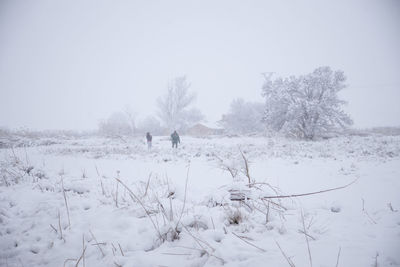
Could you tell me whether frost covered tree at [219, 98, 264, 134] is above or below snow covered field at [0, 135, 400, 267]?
above

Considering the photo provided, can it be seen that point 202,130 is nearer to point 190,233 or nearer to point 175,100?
point 175,100

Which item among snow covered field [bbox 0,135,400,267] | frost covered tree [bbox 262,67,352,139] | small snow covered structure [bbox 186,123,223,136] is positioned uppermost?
frost covered tree [bbox 262,67,352,139]

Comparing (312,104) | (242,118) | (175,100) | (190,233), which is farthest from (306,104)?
(242,118)

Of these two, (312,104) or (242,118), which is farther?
(242,118)

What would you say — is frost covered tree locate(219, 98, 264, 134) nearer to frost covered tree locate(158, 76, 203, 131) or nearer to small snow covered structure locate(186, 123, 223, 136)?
small snow covered structure locate(186, 123, 223, 136)

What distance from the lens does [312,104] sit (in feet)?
57.8

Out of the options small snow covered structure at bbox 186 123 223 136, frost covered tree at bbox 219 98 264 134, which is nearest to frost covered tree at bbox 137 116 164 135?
small snow covered structure at bbox 186 123 223 136

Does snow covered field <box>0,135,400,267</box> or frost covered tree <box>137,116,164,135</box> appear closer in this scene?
snow covered field <box>0,135,400,267</box>

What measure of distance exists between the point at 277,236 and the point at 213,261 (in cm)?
73

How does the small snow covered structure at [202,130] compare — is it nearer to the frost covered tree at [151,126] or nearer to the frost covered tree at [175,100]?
the frost covered tree at [175,100]

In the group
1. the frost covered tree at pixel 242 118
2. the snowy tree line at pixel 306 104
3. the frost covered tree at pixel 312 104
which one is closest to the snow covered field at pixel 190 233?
the snowy tree line at pixel 306 104

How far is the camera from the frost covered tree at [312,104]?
1833cm

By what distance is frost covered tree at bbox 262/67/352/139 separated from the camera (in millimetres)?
18328

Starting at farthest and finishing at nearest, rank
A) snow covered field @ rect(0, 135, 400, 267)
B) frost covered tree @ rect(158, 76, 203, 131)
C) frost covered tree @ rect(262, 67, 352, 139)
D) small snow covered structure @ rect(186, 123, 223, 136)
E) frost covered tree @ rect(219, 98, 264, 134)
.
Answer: small snow covered structure @ rect(186, 123, 223, 136)
frost covered tree @ rect(219, 98, 264, 134)
frost covered tree @ rect(158, 76, 203, 131)
frost covered tree @ rect(262, 67, 352, 139)
snow covered field @ rect(0, 135, 400, 267)
